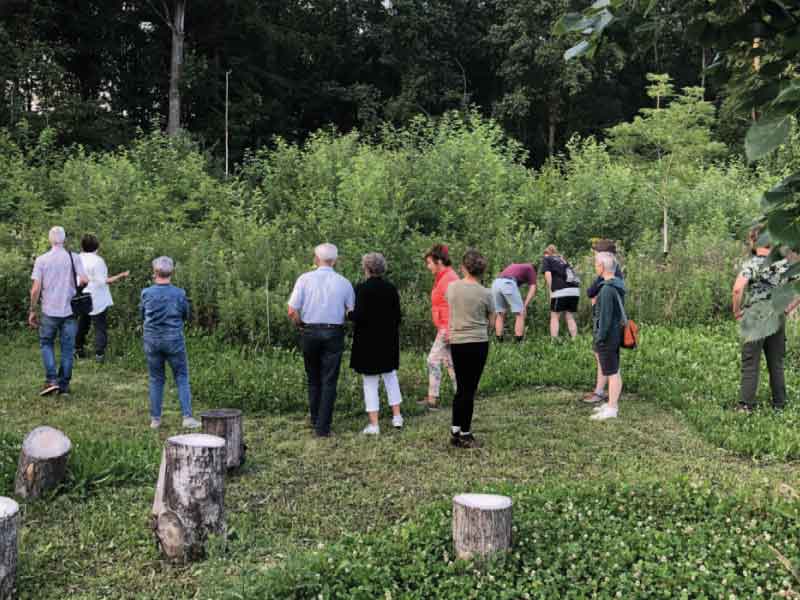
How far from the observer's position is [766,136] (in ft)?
4.76

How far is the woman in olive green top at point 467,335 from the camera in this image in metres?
7.35

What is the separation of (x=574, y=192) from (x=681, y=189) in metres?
3.77

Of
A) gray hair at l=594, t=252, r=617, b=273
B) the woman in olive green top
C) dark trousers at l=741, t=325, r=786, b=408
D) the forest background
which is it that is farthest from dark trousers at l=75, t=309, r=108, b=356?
dark trousers at l=741, t=325, r=786, b=408

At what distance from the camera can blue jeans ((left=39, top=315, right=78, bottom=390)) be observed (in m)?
9.41

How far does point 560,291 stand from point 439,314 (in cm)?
342

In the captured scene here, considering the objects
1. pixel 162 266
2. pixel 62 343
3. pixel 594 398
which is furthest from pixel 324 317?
pixel 62 343

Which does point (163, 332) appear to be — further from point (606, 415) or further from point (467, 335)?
point (606, 415)

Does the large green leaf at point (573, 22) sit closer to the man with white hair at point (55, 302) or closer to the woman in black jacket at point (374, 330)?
the woman in black jacket at point (374, 330)

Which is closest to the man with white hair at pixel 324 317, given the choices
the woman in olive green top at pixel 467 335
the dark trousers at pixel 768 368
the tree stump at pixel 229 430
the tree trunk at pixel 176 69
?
the woman in olive green top at pixel 467 335

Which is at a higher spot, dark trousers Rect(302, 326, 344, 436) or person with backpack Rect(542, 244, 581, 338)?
person with backpack Rect(542, 244, 581, 338)

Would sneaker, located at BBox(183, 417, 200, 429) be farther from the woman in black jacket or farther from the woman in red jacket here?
the woman in red jacket

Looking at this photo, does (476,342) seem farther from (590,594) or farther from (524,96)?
(524,96)

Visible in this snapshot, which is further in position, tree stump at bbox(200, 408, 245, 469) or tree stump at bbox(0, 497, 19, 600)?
tree stump at bbox(200, 408, 245, 469)

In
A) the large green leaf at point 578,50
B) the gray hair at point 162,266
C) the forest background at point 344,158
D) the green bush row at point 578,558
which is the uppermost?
the forest background at point 344,158
